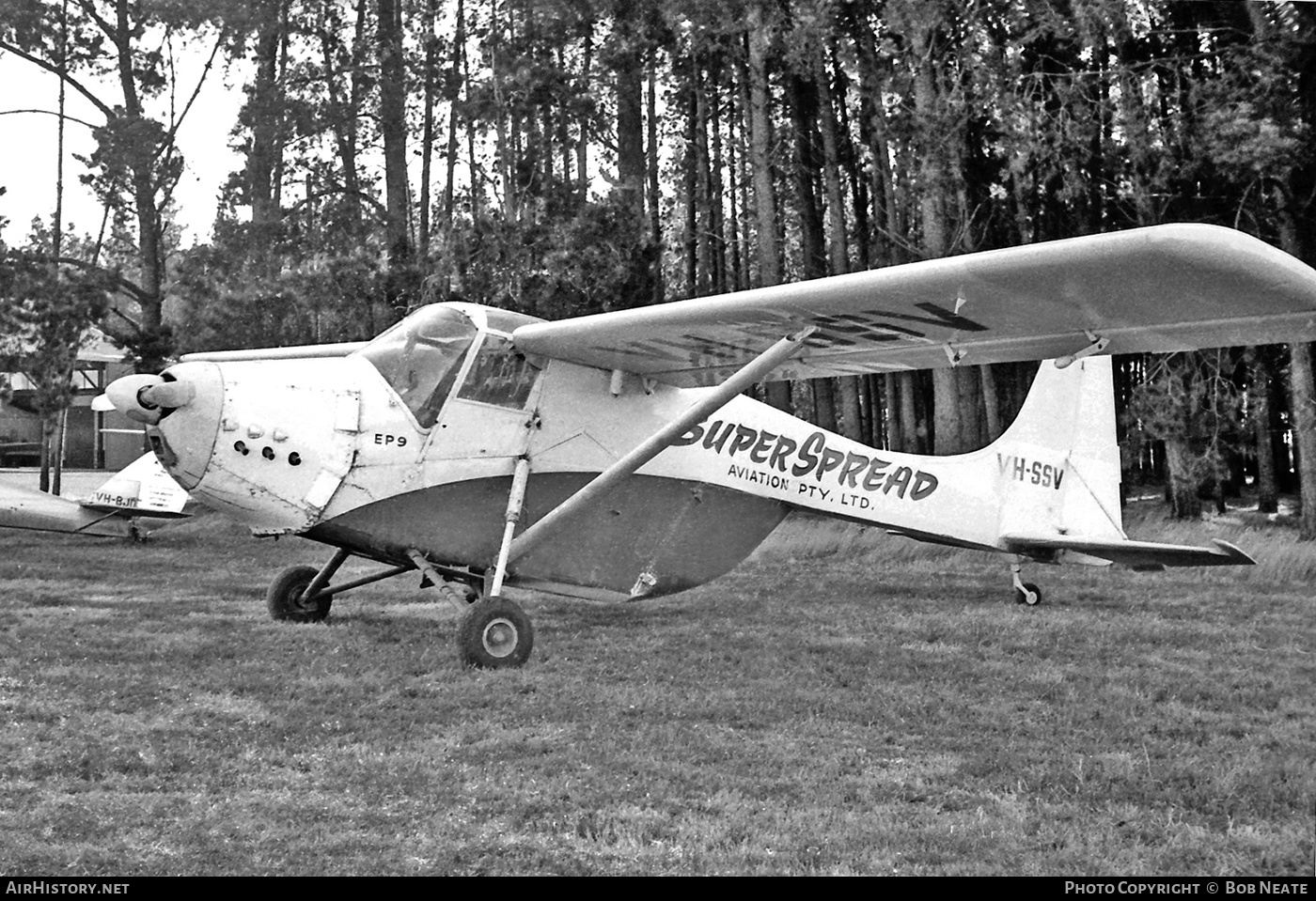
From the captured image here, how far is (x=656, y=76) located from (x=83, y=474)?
13.1 meters

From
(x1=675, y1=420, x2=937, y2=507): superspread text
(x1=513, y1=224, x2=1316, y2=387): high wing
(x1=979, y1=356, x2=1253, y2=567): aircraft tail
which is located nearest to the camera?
(x1=513, y1=224, x2=1316, y2=387): high wing

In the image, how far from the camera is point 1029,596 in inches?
389

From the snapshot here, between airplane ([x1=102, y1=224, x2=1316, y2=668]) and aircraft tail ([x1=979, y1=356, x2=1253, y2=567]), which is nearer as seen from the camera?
airplane ([x1=102, y1=224, x2=1316, y2=668])

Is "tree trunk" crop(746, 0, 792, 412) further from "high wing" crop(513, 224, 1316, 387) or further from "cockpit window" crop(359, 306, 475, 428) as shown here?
"cockpit window" crop(359, 306, 475, 428)

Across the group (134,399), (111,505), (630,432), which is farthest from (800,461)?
(111,505)

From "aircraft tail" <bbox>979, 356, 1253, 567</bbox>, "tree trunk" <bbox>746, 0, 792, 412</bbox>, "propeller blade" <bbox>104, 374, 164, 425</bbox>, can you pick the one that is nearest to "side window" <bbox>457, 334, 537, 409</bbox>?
"propeller blade" <bbox>104, 374, 164, 425</bbox>

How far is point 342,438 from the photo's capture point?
7.28 m

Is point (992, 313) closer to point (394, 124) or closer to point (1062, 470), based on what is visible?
point (1062, 470)

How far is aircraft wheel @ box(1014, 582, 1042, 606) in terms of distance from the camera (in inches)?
388

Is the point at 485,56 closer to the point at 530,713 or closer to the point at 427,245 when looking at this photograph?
the point at 427,245

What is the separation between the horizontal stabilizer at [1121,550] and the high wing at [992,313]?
97.0 inches

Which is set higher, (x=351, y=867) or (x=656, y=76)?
(x=656, y=76)

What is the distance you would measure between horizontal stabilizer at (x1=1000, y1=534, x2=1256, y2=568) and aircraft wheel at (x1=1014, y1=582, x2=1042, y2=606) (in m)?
0.30
